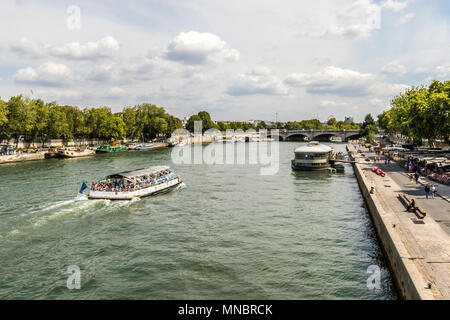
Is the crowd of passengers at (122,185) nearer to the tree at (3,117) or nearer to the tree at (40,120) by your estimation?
the tree at (3,117)

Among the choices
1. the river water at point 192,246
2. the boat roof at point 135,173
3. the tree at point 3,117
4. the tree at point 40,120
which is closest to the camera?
the river water at point 192,246

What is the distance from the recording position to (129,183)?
38.7m

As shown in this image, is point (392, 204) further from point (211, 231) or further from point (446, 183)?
point (211, 231)

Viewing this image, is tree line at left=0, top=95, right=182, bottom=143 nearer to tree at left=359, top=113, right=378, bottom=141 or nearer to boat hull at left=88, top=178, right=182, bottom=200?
boat hull at left=88, top=178, right=182, bottom=200

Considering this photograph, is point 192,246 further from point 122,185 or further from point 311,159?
point 311,159

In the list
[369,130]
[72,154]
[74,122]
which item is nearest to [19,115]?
[72,154]

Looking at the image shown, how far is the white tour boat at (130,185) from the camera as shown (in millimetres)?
36859

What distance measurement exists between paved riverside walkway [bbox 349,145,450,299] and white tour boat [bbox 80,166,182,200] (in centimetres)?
2414

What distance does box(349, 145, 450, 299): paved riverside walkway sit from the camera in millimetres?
14886

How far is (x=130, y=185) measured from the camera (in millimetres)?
38312

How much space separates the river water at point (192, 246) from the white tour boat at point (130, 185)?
2.97 ft

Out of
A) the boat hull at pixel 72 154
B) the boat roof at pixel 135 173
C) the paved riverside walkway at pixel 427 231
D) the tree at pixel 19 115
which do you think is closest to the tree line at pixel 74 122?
the tree at pixel 19 115

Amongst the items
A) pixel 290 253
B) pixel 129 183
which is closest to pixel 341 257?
pixel 290 253

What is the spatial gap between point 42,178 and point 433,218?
53.0m
